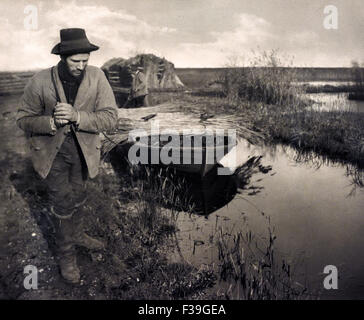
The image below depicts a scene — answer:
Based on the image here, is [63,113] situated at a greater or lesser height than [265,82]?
lesser

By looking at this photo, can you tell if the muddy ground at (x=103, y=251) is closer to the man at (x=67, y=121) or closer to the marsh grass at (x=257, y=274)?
the marsh grass at (x=257, y=274)

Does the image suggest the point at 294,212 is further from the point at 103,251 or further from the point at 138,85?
the point at 138,85

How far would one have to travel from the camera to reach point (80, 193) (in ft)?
11.1

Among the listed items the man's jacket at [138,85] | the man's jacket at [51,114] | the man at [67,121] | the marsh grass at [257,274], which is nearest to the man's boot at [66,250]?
the man at [67,121]

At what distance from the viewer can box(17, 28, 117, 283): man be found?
293cm

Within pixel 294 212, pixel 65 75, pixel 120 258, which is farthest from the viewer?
pixel 294 212

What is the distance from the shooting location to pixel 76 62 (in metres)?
2.92

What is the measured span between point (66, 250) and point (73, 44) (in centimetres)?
198

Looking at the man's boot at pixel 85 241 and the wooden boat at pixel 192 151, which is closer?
the man's boot at pixel 85 241

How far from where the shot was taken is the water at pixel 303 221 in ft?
13.3

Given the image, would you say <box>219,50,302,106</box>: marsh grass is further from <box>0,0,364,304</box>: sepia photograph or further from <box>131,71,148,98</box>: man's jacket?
<box>131,71,148,98</box>: man's jacket

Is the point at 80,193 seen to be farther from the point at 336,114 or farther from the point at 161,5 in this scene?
the point at 336,114

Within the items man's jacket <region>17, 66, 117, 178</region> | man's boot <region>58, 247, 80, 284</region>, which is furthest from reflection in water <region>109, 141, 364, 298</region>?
man's jacket <region>17, 66, 117, 178</region>

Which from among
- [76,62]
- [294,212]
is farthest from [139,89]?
[76,62]
